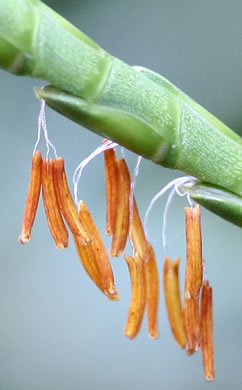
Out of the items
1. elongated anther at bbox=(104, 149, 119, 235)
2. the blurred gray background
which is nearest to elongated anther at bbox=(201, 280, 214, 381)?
elongated anther at bbox=(104, 149, 119, 235)

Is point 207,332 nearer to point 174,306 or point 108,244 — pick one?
point 174,306

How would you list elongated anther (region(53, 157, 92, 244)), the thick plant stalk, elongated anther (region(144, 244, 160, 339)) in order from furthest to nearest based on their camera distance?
elongated anther (region(144, 244, 160, 339)) → elongated anther (region(53, 157, 92, 244)) → the thick plant stalk

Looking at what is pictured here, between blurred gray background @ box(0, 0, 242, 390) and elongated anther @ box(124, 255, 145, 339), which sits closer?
elongated anther @ box(124, 255, 145, 339)

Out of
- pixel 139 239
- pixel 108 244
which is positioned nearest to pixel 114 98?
pixel 139 239

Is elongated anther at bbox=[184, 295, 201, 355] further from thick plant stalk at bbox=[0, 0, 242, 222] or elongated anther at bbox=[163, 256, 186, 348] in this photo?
thick plant stalk at bbox=[0, 0, 242, 222]

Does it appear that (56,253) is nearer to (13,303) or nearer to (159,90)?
(13,303)

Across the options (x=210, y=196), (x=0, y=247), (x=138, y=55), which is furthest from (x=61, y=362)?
(x=210, y=196)

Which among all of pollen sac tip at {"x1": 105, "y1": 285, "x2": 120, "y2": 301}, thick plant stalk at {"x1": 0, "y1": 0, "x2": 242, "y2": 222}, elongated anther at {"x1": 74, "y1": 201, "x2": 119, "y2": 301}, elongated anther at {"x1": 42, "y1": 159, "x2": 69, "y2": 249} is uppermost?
thick plant stalk at {"x1": 0, "y1": 0, "x2": 242, "y2": 222}
